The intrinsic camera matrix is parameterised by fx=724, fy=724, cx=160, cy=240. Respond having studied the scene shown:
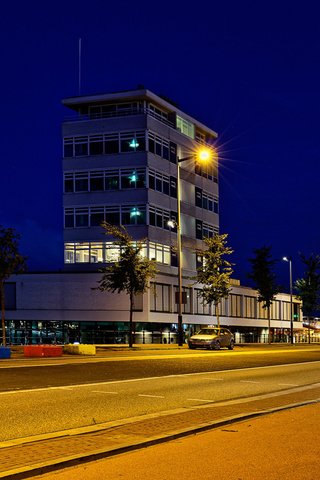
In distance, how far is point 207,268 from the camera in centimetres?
5381

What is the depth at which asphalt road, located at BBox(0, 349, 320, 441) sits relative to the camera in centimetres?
1209

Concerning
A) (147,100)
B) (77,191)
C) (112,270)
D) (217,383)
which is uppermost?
(147,100)

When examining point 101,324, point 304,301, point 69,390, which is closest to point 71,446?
point 69,390

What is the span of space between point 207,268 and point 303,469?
151ft

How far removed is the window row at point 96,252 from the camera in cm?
6122

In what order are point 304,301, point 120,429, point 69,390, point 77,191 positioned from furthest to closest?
point 304,301, point 77,191, point 69,390, point 120,429

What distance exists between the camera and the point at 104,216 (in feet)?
203

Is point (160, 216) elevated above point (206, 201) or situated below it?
below

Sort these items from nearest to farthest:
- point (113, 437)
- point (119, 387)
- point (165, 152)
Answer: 1. point (113, 437)
2. point (119, 387)
3. point (165, 152)

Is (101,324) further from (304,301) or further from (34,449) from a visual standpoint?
(34,449)

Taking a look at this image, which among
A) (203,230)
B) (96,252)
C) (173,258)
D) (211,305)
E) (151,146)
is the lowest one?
(211,305)

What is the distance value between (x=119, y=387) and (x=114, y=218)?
1760 inches

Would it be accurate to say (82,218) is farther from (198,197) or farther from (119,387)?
(119,387)

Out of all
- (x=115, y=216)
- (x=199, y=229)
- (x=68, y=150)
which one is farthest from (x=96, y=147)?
(x=199, y=229)
